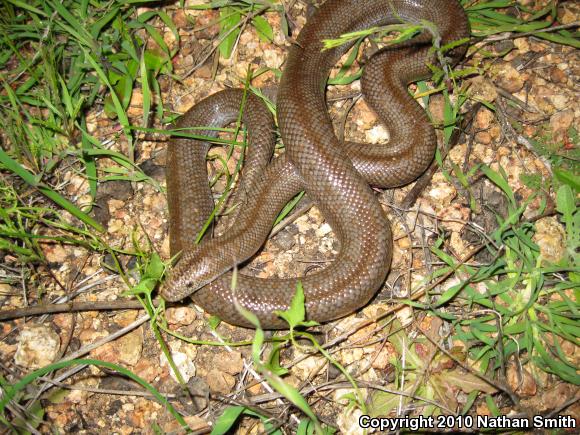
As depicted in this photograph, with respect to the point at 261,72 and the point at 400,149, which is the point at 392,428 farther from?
the point at 261,72

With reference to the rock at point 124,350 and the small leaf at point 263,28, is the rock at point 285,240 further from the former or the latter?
the small leaf at point 263,28

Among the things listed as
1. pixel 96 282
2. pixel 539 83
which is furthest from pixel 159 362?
pixel 539 83

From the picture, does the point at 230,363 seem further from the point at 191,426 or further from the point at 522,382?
the point at 522,382

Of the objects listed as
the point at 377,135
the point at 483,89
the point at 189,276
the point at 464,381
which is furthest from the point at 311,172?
the point at 464,381

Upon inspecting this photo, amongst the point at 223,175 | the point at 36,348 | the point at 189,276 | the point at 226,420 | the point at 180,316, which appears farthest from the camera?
the point at 223,175

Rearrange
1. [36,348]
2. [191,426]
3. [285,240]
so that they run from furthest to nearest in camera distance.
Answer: [285,240] < [36,348] < [191,426]

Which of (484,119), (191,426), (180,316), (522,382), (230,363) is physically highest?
(484,119)

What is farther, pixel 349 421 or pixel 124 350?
pixel 124 350
